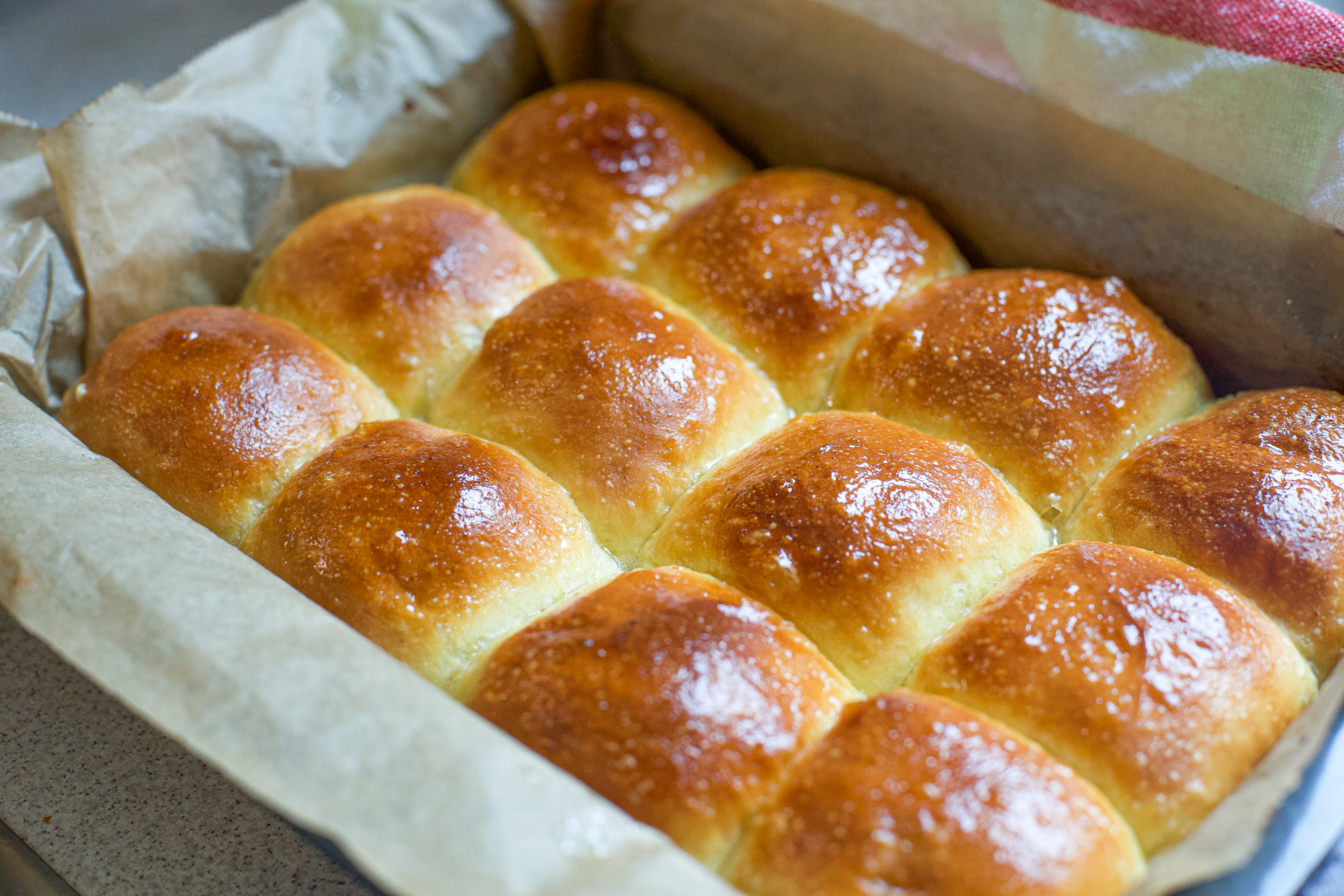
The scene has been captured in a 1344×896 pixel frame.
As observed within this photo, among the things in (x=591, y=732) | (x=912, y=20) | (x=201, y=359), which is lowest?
(x=591, y=732)

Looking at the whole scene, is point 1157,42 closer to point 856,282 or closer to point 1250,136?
point 1250,136

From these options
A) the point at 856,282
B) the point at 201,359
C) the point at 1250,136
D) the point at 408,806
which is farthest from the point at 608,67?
the point at 408,806

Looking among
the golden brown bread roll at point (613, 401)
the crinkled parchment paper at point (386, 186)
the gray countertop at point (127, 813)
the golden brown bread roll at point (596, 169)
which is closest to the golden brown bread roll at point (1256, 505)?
the crinkled parchment paper at point (386, 186)

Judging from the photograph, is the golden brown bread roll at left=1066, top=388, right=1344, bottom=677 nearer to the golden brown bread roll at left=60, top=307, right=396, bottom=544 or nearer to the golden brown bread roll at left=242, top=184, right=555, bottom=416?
the golden brown bread roll at left=242, top=184, right=555, bottom=416

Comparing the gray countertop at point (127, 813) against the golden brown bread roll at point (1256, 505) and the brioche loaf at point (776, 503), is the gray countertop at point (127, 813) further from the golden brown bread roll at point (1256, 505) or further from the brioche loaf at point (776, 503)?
the golden brown bread roll at point (1256, 505)

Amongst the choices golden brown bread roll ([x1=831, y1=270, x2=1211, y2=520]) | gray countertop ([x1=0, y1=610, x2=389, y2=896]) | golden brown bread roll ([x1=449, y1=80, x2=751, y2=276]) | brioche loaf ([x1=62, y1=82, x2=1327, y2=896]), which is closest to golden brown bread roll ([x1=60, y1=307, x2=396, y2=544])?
brioche loaf ([x1=62, y1=82, x2=1327, y2=896])

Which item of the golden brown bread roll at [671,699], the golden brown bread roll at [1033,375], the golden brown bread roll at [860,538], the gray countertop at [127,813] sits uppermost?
the golden brown bread roll at [1033,375]

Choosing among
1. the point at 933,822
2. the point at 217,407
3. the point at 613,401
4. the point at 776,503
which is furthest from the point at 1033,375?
the point at 217,407
